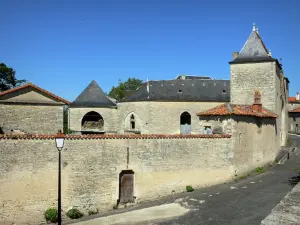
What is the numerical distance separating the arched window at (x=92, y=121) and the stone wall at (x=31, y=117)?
11674 millimetres

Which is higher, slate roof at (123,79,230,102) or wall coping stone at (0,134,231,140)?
slate roof at (123,79,230,102)

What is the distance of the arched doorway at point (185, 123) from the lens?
27.1 meters

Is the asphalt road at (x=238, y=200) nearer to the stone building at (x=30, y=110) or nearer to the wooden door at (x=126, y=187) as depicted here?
the wooden door at (x=126, y=187)

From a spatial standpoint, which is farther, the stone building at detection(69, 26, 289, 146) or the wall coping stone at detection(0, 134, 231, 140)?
the stone building at detection(69, 26, 289, 146)

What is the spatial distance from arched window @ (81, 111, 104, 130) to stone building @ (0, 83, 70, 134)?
461 inches

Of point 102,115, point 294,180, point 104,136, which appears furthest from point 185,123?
point 104,136

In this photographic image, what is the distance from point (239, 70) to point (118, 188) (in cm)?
1479

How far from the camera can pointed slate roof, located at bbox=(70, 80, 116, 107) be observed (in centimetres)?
2808

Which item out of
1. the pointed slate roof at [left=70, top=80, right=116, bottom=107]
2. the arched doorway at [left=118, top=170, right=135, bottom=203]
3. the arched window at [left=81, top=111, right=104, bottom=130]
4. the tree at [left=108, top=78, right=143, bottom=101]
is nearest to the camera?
the arched doorway at [left=118, top=170, right=135, bottom=203]

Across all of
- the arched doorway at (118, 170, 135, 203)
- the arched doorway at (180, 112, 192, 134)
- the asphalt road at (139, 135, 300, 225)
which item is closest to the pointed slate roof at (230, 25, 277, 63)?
the arched doorway at (180, 112, 192, 134)

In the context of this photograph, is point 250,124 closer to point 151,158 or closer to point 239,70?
point 151,158

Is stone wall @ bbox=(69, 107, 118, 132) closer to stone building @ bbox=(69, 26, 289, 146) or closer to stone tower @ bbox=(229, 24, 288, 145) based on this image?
stone building @ bbox=(69, 26, 289, 146)

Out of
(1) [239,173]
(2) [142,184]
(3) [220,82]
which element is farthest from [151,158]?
(3) [220,82]

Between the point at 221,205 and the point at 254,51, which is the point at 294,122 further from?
the point at 221,205
